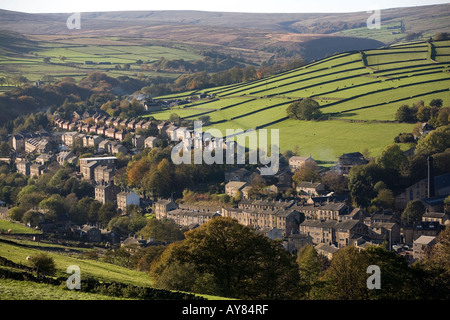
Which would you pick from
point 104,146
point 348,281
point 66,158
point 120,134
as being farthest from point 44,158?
point 348,281

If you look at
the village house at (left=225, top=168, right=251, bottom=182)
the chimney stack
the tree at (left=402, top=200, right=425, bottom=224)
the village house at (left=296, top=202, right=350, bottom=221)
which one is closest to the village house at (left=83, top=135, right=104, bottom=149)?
the village house at (left=225, top=168, right=251, bottom=182)

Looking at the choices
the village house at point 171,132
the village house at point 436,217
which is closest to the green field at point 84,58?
the village house at point 171,132

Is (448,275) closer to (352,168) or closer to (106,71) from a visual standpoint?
(352,168)

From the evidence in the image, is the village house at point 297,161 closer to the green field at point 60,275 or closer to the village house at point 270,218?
the village house at point 270,218

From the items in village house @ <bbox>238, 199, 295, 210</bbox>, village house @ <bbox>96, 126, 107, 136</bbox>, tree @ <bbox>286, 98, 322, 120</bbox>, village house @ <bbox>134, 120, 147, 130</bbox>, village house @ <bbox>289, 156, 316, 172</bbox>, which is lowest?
village house @ <bbox>238, 199, 295, 210</bbox>

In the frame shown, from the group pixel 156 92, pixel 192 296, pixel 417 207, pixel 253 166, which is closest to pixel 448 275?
pixel 192 296

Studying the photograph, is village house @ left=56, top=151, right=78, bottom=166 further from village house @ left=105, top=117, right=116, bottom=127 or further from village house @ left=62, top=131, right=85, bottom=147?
village house @ left=105, top=117, right=116, bottom=127
